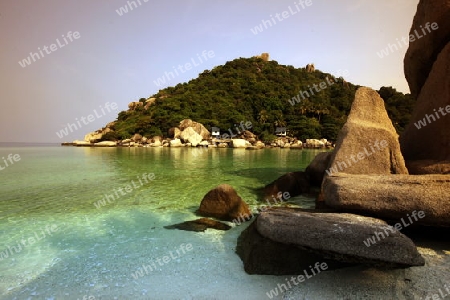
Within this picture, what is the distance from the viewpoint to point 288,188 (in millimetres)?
11531

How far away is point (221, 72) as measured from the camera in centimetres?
10650

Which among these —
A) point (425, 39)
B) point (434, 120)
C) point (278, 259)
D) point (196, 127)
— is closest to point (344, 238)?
point (278, 259)

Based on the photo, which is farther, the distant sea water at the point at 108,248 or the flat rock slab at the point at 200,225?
the flat rock slab at the point at 200,225

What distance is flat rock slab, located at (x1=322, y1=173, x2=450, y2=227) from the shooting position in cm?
495

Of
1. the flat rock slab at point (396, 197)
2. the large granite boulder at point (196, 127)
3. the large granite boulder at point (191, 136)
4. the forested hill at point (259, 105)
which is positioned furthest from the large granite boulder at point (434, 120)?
the large granite boulder at point (196, 127)

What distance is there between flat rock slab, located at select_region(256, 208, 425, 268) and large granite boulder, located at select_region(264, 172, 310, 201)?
20.5 ft

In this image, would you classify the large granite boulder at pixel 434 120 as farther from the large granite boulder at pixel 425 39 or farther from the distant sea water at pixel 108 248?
the distant sea water at pixel 108 248

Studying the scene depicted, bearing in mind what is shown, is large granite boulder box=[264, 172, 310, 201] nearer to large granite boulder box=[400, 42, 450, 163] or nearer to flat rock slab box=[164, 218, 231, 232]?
flat rock slab box=[164, 218, 231, 232]

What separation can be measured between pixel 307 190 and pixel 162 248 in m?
7.98

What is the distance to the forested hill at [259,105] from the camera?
73.2 metres

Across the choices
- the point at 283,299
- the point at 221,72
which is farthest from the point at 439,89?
the point at 221,72

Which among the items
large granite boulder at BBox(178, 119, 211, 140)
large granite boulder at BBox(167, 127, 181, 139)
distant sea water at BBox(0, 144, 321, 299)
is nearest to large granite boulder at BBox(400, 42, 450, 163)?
distant sea water at BBox(0, 144, 321, 299)

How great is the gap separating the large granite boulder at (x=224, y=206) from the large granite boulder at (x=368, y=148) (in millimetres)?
3109

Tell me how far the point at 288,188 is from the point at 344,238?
7452 mm
